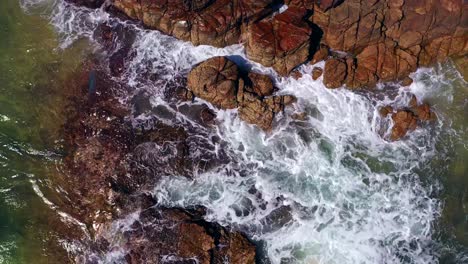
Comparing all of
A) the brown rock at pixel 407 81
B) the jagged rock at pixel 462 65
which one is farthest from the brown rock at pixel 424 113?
the jagged rock at pixel 462 65

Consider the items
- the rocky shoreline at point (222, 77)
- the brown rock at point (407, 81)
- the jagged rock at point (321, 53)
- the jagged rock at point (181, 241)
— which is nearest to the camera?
the jagged rock at point (181, 241)

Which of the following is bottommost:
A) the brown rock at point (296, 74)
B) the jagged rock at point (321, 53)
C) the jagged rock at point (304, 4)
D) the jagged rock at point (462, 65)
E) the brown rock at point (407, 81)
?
the brown rock at point (296, 74)

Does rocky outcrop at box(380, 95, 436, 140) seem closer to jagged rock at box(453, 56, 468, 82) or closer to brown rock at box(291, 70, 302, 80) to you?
jagged rock at box(453, 56, 468, 82)

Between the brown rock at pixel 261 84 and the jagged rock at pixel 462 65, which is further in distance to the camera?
the jagged rock at pixel 462 65

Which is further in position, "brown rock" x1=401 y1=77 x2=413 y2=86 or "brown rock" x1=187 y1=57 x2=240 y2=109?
"brown rock" x1=401 y1=77 x2=413 y2=86

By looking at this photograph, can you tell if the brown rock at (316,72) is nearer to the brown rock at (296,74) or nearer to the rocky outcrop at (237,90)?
the brown rock at (296,74)

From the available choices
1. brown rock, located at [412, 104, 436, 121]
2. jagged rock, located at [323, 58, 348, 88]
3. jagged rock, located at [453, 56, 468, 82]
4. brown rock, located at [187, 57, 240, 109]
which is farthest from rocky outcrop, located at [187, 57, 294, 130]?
jagged rock, located at [453, 56, 468, 82]

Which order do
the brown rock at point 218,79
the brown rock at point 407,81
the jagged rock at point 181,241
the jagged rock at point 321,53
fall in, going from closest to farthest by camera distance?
the jagged rock at point 181,241 < the brown rock at point 218,79 < the jagged rock at point 321,53 < the brown rock at point 407,81
